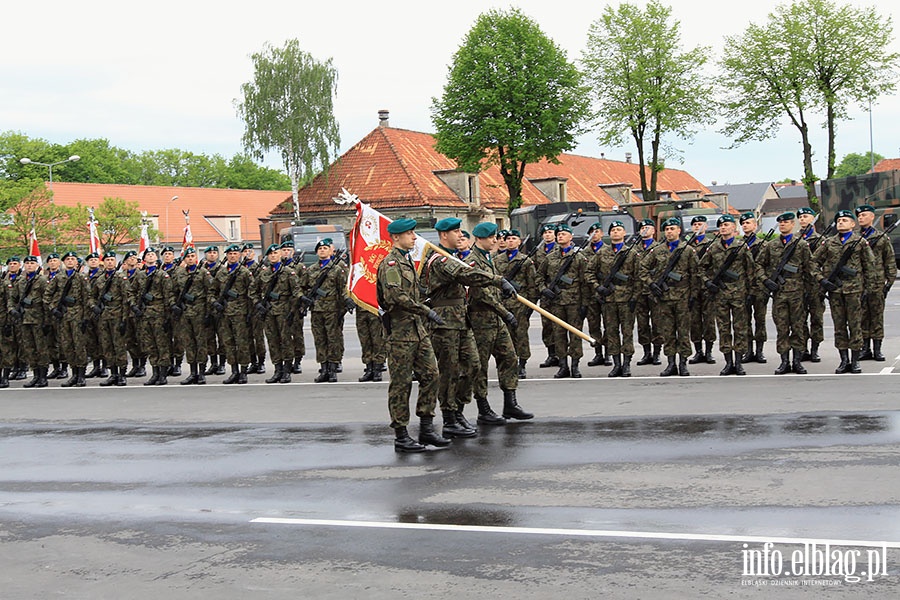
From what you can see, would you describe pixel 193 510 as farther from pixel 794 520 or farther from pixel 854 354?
pixel 854 354

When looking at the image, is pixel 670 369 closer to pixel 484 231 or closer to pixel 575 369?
pixel 575 369

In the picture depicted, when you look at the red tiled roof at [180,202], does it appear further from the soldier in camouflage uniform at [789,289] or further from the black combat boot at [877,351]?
the black combat boot at [877,351]

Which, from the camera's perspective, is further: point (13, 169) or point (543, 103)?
point (13, 169)

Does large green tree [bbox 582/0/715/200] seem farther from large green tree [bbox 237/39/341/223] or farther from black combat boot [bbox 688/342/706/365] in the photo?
black combat boot [bbox 688/342/706/365]

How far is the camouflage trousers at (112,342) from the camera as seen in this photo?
15391mm

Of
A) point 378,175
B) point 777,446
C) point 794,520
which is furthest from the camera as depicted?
point 378,175

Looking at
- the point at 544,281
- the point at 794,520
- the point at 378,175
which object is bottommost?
the point at 794,520

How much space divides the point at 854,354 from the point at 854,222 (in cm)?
177

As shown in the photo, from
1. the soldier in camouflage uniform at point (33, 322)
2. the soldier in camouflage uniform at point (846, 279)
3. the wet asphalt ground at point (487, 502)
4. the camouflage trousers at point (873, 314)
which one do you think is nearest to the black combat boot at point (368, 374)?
the wet asphalt ground at point (487, 502)

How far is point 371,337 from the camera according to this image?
1354cm

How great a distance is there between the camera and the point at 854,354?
11.7 metres

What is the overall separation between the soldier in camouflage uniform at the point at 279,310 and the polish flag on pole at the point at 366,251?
291 centimetres

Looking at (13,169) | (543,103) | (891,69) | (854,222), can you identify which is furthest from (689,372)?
(13,169)

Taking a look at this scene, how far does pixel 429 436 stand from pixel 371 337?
5.06 metres
